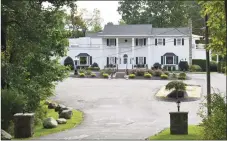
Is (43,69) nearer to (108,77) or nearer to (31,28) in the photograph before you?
(31,28)

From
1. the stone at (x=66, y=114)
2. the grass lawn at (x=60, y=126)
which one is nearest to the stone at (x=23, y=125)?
the grass lawn at (x=60, y=126)

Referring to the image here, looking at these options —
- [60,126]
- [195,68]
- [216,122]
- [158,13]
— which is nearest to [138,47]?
[195,68]

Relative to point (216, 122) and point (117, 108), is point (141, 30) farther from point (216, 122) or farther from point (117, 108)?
point (216, 122)

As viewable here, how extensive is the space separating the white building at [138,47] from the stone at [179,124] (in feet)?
134

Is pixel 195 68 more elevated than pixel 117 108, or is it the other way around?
pixel 195 68

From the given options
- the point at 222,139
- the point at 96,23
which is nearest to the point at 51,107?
the point at 222,139

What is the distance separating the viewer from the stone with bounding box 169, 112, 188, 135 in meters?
12.9

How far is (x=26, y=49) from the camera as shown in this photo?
16.8m

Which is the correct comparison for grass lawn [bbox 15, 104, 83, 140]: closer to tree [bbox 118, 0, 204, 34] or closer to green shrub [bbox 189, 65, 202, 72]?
green shrub [bbox 189, 65, 202, 72]

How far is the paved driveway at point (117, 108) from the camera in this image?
14.9 m

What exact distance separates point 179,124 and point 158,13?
Result: 51.8 metres

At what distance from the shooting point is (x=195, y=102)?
86.7 feet

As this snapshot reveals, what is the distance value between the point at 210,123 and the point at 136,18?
55.9 m

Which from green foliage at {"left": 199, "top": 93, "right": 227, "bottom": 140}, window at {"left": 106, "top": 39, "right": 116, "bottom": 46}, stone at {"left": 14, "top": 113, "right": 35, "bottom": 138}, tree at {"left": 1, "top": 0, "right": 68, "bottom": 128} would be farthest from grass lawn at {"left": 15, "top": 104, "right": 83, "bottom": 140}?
window at {"left": 106, "top": 39, "right": 116, "bottom": 46}
